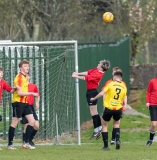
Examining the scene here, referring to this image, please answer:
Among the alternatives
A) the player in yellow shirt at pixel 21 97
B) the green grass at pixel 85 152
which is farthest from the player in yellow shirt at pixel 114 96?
the player in yellow shirt at pixel 21 97

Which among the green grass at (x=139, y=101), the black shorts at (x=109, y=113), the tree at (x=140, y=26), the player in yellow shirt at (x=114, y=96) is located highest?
the tree at (x=140, y=26)

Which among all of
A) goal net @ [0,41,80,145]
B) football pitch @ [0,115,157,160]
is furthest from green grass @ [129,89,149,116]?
football pitch @ [0,115,157,160]

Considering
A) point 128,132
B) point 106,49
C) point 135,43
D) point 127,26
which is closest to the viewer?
point 128,132

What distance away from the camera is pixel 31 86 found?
1521 cm

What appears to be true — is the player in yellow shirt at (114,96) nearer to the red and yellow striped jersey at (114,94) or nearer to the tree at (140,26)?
Answer: the red and yellow striped jersey at (114,94)

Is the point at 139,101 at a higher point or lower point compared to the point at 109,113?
lower

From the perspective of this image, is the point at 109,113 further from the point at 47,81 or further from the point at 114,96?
the point at 47,81

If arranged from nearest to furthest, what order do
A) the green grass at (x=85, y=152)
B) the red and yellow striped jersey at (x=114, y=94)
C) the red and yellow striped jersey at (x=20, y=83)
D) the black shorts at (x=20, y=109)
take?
the green grass at (x=85, y=152)
the red and yellow striped jersey at (x=114, y=94)
the red and yellow striped jersey at (x=20, y=83)
the black shorts at (x=20, y=109)

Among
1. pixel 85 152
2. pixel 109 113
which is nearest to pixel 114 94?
pixel 109 113

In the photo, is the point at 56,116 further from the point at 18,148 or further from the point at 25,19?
the point at 25,19

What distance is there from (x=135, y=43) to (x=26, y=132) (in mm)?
23573

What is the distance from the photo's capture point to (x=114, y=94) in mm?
14219

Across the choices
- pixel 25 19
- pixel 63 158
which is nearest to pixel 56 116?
pixel 63 158

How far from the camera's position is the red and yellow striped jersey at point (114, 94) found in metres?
14.2
